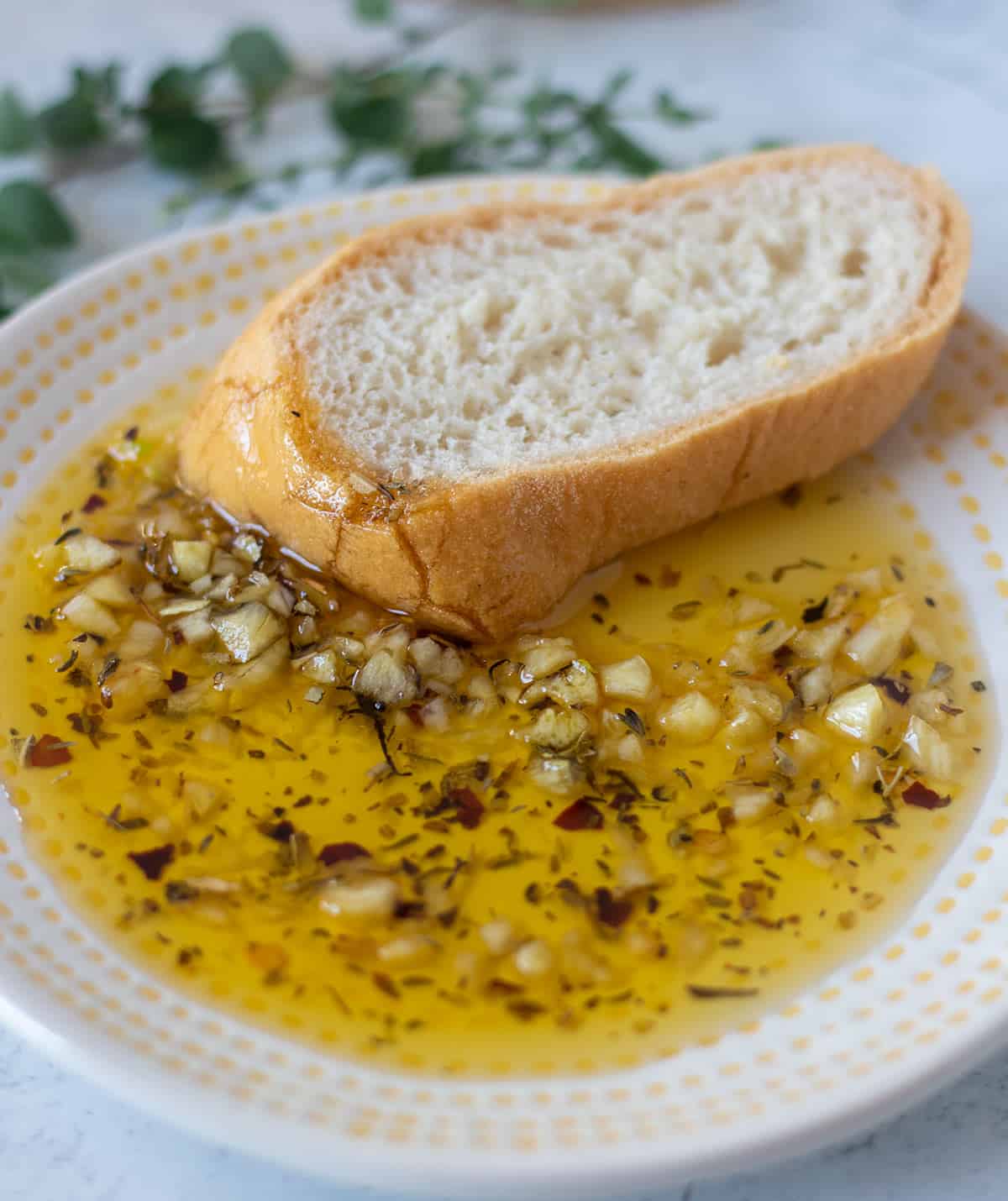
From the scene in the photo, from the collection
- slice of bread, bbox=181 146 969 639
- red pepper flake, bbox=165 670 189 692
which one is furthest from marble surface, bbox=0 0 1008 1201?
red pepper flake, bbox=165 670 189 692

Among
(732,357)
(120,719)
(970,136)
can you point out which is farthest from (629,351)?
(970,136)

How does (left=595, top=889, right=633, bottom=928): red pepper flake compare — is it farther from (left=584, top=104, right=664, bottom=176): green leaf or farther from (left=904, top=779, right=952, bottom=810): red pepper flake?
(left=584, top=104, right=664, bottom=176): green leaf

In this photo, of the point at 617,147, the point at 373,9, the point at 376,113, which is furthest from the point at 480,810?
the point at 373,9

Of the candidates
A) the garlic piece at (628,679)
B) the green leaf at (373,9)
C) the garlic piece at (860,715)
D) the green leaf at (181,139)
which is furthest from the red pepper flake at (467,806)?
the green leaf at (373,9)

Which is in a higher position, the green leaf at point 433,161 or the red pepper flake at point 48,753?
the green leaf at point 433,161

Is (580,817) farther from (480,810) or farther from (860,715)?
(860,715)

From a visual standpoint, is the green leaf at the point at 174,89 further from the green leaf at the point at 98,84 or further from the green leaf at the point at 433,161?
the green leaf at the point at 433,161
